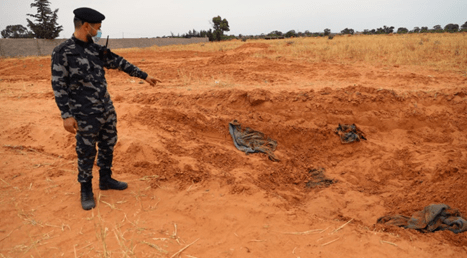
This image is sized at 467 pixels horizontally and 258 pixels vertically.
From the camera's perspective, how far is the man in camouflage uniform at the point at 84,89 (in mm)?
2602

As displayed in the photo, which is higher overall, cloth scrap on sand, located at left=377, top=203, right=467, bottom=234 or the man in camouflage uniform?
the man in camouflage uniform

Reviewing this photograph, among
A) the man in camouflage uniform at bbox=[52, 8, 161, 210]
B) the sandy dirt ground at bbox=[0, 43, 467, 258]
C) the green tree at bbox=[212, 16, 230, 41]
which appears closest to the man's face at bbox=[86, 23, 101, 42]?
the man in camouflage uniform at bbox=[52, 8, 161, 210]

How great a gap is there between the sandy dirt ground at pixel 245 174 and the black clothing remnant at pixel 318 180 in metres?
0.07

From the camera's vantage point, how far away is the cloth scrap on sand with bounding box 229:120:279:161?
5.00 metres

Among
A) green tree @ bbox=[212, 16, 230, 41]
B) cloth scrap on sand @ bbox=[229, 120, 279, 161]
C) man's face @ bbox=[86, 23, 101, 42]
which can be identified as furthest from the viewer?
green tree @ bbox=[212, 16, 230, 41]

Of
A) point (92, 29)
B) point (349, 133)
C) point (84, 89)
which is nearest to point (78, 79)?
point (84, 89)

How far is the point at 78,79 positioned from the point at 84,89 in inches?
3.9

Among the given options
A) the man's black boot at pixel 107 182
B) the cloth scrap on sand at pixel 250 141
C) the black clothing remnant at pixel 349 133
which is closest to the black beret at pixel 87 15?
the man's black boot at pixel 107 182

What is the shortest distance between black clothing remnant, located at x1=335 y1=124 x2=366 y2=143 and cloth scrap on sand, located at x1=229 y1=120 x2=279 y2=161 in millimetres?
1333

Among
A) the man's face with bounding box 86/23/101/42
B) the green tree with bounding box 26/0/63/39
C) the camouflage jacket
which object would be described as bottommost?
the camouflage jacket

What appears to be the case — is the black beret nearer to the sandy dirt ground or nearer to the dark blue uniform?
the dark blue uniform

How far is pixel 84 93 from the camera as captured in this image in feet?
8.96

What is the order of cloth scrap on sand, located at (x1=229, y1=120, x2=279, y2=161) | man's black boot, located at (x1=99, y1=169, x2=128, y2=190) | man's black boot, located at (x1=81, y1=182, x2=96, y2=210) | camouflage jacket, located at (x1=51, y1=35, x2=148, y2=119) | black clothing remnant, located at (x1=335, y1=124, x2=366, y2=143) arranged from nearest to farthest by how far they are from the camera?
camouflage jacket, located at (x1=51, y1=35, x2=148, y2=119) → man's black boot, located at (x1=81, y1=182, x2=96, y2=210) → man's black boot, located at (x1=99, y1=169, x2=128, y2=190) → cloth scrap on sand, located at (x1=229, y1=120, x2=279, y2=161) → black clothing remnant, located at (x1=335, y1=124, x2=366, y2=143)

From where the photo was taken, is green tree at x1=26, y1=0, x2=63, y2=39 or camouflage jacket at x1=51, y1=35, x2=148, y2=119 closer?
camouflage jacket at x1=51, y1=35, x2=148, y2=119
